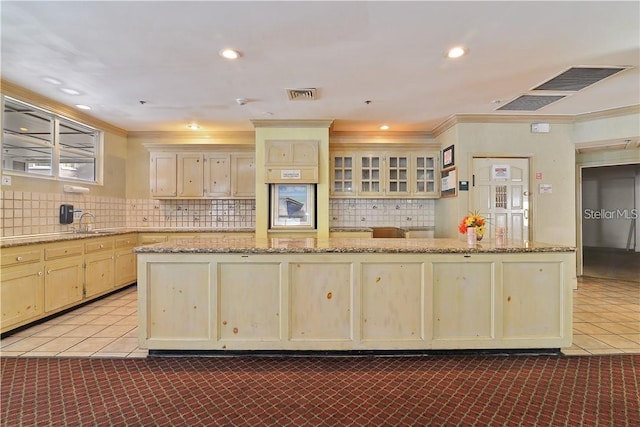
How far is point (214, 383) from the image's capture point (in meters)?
2.26

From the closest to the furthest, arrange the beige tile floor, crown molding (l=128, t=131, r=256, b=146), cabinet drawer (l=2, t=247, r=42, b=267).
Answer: the beige tile floor, cabinet drawer (l=2, t=247, r=42, b=267), crown molding (l=128, t=131, r=256, b=146)

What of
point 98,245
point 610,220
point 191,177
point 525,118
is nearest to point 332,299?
point 98,245

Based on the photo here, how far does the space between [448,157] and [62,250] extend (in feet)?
17.5

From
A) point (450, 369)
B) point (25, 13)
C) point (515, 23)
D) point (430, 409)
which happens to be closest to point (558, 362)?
point (450, 369)

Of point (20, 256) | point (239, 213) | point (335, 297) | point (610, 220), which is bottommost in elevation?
point (335, 297)

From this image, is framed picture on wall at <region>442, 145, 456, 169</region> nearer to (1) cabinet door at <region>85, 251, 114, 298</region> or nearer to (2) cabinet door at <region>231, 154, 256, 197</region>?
(2) cabinet door at <region>231, 154, 256, 197</region>

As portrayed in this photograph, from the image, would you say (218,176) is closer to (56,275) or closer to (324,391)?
(56,275)

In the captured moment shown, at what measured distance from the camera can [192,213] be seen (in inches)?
228

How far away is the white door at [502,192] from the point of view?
477cm

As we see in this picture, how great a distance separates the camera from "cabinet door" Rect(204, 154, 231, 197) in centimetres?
544

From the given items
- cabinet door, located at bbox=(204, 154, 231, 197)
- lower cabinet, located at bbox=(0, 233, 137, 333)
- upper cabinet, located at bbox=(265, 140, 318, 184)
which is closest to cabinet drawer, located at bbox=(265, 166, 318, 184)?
upper cabinet, located at bbox=(265, 140, 318, 184)

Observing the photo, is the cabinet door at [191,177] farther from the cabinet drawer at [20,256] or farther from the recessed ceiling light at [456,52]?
the recessed ceiling light at [456,52]

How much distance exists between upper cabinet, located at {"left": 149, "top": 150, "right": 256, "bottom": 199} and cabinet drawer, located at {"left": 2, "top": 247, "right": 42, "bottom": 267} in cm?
227

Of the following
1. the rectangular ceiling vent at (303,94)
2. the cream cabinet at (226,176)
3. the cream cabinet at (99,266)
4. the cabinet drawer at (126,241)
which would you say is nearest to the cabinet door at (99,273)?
the cream cabinet at (99,266)
